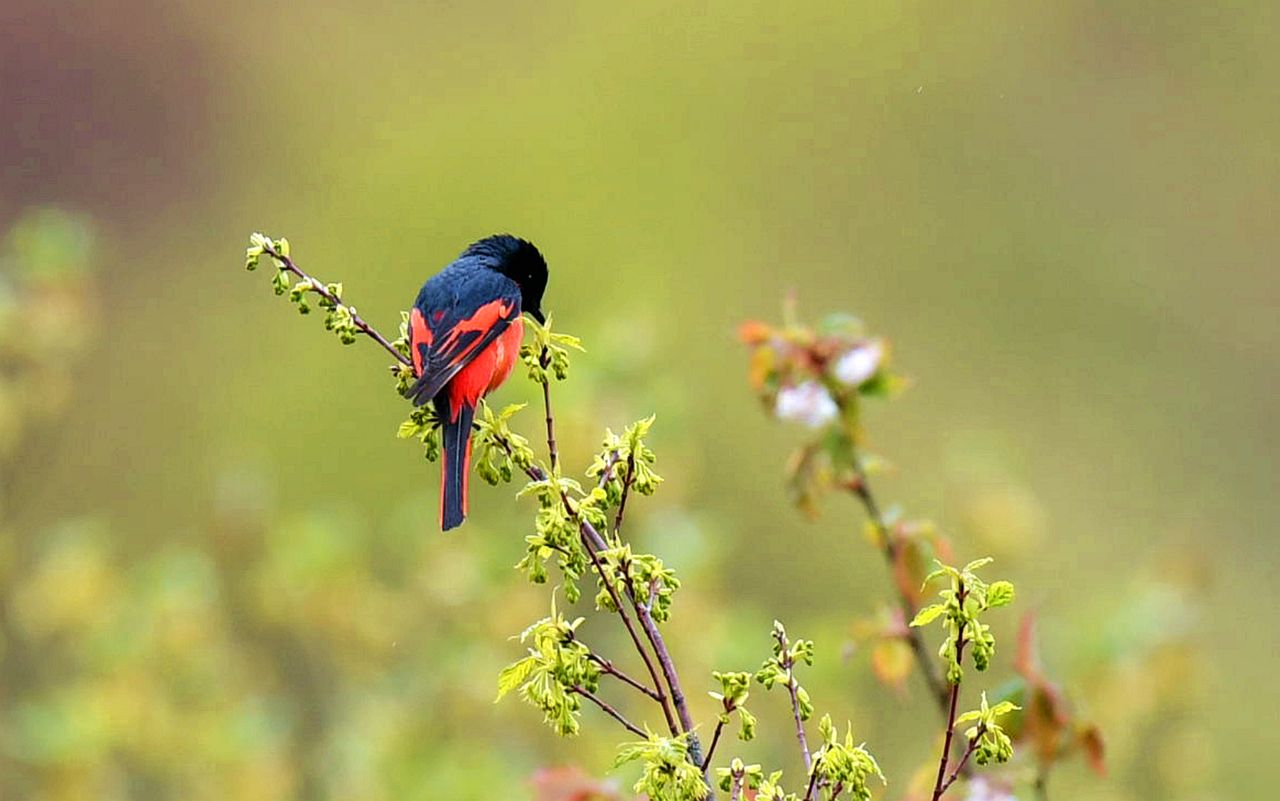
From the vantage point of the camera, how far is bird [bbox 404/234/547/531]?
1808mm

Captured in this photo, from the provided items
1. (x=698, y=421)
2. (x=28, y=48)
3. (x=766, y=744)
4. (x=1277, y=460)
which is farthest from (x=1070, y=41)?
(x=766, y=744)

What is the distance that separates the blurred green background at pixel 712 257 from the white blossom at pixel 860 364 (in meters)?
2.05

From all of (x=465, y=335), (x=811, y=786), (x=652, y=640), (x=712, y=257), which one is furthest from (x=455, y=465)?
(x=712, y=257)

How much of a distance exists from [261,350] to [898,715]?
2908 mm

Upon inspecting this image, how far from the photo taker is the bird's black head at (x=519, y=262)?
8.09 feet

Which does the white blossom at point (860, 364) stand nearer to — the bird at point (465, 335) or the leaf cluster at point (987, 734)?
the bird at point (465, 335)

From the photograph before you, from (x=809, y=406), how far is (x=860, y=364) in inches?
2.8

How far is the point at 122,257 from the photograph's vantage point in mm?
7367

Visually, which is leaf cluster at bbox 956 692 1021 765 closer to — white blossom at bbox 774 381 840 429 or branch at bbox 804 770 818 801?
branch at bbox 804 770 818 801

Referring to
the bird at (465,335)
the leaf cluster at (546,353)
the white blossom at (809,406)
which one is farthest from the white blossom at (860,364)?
the leaf cluster at (546,353)

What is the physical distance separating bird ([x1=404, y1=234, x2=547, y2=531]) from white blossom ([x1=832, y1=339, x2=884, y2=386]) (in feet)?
1.30

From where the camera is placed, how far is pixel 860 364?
1933mm

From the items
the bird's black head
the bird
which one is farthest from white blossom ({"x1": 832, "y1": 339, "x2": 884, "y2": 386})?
the bird's black head

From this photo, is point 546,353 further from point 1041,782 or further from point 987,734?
point 1041,782
